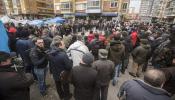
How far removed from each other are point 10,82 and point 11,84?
34 millimetres

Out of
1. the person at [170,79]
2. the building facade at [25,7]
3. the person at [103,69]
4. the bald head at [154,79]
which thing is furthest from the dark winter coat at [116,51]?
the building facade at [25,7]

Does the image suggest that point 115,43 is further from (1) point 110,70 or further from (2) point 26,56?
(2) point 26,56

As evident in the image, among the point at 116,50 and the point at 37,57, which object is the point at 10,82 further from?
the point at 116,50

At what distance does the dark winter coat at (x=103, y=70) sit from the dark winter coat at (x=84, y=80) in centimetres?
43

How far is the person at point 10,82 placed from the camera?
80.7 inches

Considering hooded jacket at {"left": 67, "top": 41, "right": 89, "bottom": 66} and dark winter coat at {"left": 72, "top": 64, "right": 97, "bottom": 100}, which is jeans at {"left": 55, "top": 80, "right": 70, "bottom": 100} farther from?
dark winter coat at {"left": 72, "top": 64, "right": 97, "bottom": 100}

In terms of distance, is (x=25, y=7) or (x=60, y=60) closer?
(x=60, y=60)

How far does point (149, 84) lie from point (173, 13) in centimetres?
5644

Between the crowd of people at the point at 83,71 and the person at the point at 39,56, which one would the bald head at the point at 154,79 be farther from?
the person at the point at 39,56

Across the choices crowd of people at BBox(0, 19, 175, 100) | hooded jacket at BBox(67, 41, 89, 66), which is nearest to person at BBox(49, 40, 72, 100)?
crowd of people at BBox(0, 19, 175, 100)

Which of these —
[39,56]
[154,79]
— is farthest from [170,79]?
[39,56]

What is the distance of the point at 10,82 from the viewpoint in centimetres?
206

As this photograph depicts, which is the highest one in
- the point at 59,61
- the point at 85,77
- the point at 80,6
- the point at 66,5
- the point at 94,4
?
the point at 66,5

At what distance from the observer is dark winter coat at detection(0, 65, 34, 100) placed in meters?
2.04
